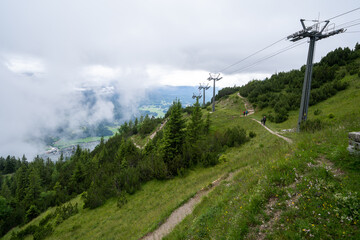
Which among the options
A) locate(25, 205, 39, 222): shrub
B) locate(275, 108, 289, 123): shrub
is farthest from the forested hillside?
locate(25, 205, 39, 222): shrub

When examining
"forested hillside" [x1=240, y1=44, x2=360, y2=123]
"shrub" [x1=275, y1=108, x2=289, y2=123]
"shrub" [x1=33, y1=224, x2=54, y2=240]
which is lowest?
"shrub" [x1=33, y1=224, x2=54, y2=240]

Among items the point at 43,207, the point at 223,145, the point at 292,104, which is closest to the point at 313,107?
the point at 292,104

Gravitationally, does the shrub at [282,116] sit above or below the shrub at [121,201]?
above

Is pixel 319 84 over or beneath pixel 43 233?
over

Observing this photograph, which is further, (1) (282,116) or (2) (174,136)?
(1) (282,116)

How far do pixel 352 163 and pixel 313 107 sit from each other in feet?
90.9

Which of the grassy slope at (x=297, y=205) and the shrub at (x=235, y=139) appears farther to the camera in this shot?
the shrub at (x=235, y=139)

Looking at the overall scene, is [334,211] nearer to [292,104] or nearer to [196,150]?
[196,150]

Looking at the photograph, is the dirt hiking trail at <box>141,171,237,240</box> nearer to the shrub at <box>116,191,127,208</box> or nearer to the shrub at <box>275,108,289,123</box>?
the shrub at <box>116,191,127,208</box>

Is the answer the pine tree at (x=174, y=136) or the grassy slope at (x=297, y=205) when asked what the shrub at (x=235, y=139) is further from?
the grassy slope at (x=297, y=205)

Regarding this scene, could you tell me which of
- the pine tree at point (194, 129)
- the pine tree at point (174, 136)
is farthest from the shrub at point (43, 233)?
the pine tree at point (194, 129)

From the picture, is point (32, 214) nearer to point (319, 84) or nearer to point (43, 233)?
point (43, 233)

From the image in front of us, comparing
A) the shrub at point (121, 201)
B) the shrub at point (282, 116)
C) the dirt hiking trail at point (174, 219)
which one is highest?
the shrub at point (282, 116)

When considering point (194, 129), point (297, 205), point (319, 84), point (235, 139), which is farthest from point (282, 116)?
point (297, 205)
